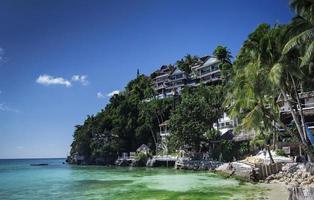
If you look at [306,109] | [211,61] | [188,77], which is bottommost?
[306,109]

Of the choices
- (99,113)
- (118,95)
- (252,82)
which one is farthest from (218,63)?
(252,82)

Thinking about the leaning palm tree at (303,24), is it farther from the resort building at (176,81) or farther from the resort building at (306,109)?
the resort building at (176,81)

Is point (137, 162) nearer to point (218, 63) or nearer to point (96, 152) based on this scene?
point (96, 152)

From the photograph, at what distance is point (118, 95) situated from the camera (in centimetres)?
8062

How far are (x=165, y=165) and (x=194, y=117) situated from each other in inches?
417

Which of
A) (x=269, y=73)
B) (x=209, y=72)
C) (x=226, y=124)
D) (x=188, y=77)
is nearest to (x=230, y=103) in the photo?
(x=226, y=124)

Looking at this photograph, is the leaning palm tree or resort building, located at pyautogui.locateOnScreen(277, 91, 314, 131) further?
resort building, located at pyautogui.locateOnScreen(277, 91, 314, 131)

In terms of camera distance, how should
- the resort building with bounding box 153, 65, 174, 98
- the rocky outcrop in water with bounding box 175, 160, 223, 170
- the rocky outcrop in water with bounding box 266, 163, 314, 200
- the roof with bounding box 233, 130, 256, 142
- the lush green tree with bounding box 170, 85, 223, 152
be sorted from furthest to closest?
1. the resort building with bounding box 153, 65, 174, 98
2. the lush green tree with bounding box 170, 85, 223, 152
3. the rocky outcrop in water with bounding box 175, 160, 223, 170
4. the roof with bounding box 233, 130, 256, 142
5. the rocky outcrop in water with bounding box 266, 163, 314, 200

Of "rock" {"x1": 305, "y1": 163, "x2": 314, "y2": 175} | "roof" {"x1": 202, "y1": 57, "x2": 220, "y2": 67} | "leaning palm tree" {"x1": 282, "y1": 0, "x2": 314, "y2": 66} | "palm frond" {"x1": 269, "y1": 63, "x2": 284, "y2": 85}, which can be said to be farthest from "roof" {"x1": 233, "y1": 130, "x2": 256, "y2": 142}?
"roof" {"x1": 202, "y1": 57, "x2": 220, "y2": 67}

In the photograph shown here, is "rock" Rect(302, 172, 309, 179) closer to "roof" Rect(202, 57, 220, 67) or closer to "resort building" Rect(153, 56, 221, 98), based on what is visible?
"resort building" Rect(153, 56, 221, 98)

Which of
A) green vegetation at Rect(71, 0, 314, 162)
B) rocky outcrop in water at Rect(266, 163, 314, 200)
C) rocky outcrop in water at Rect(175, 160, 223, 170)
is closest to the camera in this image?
rocky outcrop in water at Rect(266, 163, 314, 200)

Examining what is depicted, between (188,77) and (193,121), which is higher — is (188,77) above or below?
above

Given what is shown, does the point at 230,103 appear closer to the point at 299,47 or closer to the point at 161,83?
the point at 299,47

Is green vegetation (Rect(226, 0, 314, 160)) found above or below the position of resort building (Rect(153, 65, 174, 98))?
below
